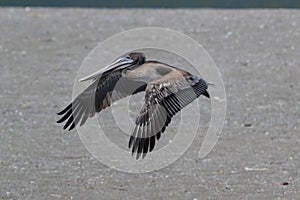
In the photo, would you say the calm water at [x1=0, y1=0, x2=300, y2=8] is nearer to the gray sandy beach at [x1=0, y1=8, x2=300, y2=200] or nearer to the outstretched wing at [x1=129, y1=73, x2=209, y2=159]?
the gray sandy beach at [x1=0, y1=8, x2=300, y2=200]

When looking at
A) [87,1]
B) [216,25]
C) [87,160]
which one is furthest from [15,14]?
[87,160]

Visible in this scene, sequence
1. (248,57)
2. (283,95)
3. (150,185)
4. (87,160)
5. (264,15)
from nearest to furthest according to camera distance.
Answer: (150,185)
(87,160)
(283,95)
(248,57)
(264,15)

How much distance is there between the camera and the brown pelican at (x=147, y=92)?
15.2 feet

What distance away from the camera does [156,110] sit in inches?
183

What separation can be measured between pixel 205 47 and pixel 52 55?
169 cm

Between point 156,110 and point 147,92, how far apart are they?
4.0 inches

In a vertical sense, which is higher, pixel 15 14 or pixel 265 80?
pixel 265 80

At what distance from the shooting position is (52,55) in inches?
405

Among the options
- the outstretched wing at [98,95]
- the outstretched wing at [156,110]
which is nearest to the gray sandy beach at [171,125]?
the outstretched wing at [98,95]

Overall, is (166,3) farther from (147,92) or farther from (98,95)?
(147,92)

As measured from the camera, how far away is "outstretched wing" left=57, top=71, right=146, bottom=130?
5.13 meters

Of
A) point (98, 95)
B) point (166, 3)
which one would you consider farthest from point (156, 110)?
point (166, 3)

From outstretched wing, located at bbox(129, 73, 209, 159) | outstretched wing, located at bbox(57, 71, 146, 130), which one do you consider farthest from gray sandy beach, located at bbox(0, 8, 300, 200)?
outstretched wing, located at bbox(129, 73, 209, 159)

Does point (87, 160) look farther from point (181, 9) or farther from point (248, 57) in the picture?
point (181, 9)
